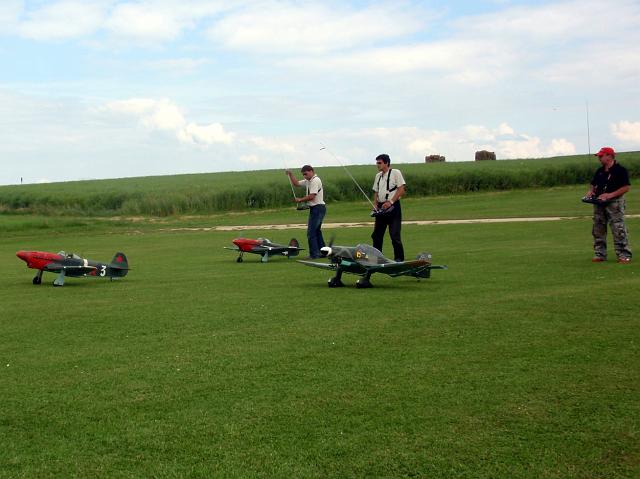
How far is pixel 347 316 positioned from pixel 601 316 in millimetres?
3033

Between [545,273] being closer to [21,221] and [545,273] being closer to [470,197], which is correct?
[21,221]

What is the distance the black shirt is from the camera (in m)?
15.6

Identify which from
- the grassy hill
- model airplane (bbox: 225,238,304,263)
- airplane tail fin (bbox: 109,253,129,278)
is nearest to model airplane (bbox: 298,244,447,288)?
airplane tail fin (bbox: 109,253,129,278)

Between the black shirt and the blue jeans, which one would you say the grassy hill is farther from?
the black shirt

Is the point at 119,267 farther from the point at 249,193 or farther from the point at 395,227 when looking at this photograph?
the point at 249,193

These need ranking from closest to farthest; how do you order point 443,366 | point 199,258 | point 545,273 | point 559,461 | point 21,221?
point 559,461 → point 443,366 → point 545,273 → point 199,258 → point 21,221

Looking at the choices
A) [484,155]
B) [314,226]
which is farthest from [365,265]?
[484,155]

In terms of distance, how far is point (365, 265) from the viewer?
13125 millimetres

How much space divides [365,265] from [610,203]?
5644mm

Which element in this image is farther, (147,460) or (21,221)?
(21,221)

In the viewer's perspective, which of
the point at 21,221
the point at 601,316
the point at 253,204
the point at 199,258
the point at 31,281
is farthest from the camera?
the point at 253,204

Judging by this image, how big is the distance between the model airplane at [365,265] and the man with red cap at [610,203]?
4440 mm

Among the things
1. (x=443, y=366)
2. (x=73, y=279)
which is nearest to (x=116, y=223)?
(x=73, y=279)

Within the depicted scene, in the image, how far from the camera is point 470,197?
57625 mm
